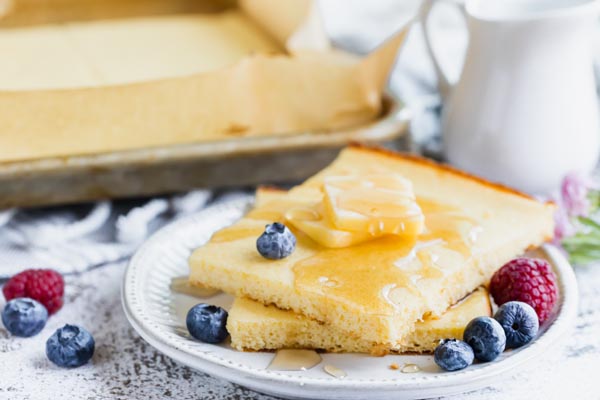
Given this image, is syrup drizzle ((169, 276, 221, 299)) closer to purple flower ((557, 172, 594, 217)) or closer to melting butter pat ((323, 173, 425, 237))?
melting butter pat ((323, 173, 425, 237))

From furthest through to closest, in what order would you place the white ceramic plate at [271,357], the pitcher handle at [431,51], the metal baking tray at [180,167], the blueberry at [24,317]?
the pitcher handle at [431,51]
the metal baking tray at [180,167]
the blueberry at [24,317]
the white ceramic plate at [271,357]

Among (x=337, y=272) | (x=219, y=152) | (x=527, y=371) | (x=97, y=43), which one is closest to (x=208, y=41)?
(x=97, y=43)

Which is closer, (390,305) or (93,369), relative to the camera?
(390,305)

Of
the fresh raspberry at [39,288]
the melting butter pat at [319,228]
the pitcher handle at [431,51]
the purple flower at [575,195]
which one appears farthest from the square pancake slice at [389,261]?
the pitcher handle at [431,51]

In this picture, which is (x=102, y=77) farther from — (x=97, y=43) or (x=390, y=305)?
(x=390, y=305)

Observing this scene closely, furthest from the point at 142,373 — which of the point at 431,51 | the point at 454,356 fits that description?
the point at 431,51

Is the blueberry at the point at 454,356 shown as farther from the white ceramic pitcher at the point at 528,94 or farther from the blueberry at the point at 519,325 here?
the white ceramic pitcher at the point at 528,94

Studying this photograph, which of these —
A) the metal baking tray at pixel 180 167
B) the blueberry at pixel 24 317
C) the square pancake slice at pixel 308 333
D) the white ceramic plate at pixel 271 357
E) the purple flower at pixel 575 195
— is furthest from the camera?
the metal baking tray at pixel 180 167
